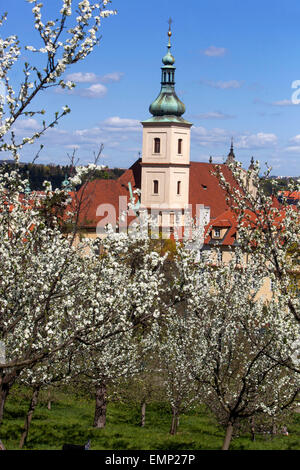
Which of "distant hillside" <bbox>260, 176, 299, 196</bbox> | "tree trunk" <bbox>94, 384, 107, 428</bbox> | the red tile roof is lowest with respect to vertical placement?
"tree trunk" <bbox>94, 384, 107, 428</bbox>

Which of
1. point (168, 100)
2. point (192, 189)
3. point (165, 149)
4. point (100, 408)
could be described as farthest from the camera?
point (192, 189)

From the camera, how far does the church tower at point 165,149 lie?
71438 mm

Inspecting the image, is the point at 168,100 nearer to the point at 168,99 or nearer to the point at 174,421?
the point at 168,99

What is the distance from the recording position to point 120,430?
23672mm

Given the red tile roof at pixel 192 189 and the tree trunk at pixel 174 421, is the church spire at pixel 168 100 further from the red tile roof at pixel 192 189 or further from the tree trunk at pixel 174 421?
the tree trunk at pixel 174 421

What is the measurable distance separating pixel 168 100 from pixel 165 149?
18.3ft

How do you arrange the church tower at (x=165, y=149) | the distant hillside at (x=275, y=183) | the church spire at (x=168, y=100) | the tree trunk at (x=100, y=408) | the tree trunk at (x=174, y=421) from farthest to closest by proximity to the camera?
the church tower at (x=165, y=149) → the church spire at (x=168, y=100) → the tree trunk at (x=174, y=421) → the tree trunk at (x=100, y=408) → the distant hillside at (x=275, y=183)

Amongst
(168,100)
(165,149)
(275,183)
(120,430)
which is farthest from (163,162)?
(275,183)

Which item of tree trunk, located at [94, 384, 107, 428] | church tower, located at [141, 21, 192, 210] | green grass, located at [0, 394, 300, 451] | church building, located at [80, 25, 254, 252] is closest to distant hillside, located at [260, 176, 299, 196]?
green grass, located at [0, 394, 300, 451]

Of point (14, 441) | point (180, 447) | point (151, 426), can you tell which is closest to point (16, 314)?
point (14, 441)

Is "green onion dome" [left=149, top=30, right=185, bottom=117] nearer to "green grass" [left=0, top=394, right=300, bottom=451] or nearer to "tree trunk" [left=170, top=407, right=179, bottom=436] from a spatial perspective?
"green grass" [left=0, top=394, right=300, bottom=451]

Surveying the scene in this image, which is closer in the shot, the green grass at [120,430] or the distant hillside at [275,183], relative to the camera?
the distant hillside at [275,183]

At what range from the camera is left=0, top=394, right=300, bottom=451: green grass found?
63.3 feet

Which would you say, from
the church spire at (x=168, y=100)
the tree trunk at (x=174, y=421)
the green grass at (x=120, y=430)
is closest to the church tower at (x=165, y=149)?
the church spire at (x=168, y=100)
